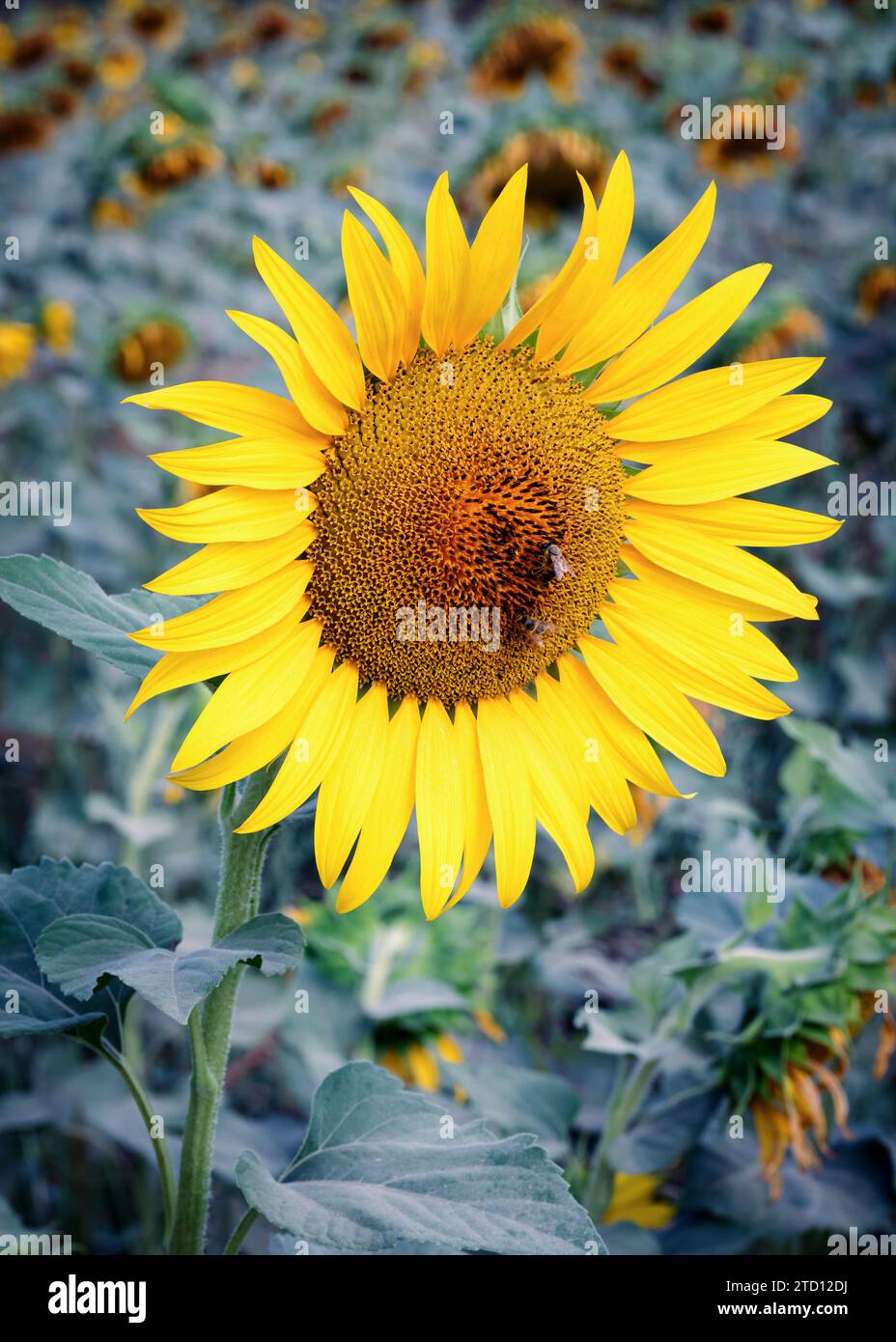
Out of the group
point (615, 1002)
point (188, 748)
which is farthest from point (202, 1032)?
point (615, 1002)

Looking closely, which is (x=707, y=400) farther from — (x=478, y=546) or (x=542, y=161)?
(x=542, y=161)

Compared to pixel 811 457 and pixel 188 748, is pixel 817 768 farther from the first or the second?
pixel 188 748

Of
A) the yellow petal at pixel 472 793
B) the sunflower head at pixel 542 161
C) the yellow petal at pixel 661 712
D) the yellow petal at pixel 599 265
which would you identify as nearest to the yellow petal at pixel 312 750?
the yellow petal at pixel 472 793

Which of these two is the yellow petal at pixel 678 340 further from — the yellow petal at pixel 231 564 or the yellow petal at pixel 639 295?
the yellow petal at pixel 231 564

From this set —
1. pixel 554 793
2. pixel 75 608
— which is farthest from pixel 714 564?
pixel 75 608

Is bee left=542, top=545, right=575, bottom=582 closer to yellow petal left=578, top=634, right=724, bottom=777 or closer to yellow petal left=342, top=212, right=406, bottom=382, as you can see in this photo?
yellow petal left=578, top=634, right=724, bottom=777

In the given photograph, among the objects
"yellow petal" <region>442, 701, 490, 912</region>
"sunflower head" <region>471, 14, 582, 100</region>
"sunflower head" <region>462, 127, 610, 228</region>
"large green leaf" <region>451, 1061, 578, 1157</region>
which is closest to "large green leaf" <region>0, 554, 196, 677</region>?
"yellow petal" <region>442, 701, 490, 912</region>
